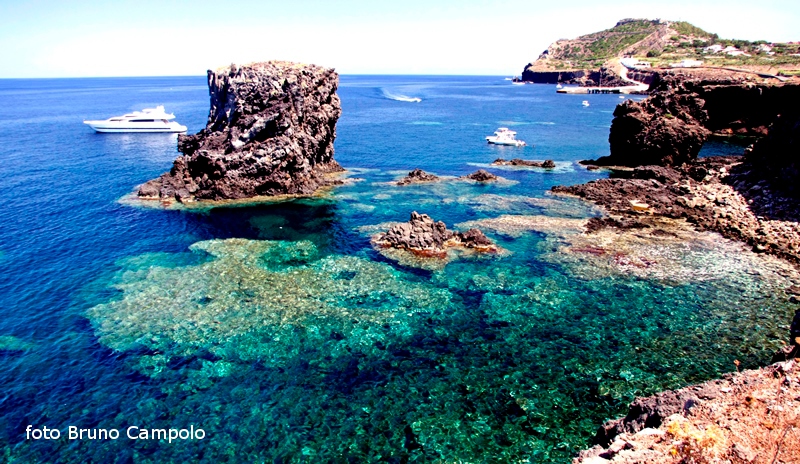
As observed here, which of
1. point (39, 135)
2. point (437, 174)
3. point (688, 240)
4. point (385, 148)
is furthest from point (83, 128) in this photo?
point (688, 240)

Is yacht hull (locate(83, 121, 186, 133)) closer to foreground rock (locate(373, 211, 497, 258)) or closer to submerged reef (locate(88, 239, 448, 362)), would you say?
submerged reef (locate(88, 239, 448, 362))

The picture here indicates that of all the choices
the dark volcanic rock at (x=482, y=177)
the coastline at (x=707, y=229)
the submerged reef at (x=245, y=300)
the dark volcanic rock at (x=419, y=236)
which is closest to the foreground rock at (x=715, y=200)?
the coastline at (x=707, y=229)

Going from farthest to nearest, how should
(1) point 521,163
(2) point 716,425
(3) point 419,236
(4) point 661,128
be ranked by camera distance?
(1) point 521,163
(4) point 661,128
(3) point 419,236
(2) point 716,425

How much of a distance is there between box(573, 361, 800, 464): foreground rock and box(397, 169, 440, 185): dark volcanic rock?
177 ft

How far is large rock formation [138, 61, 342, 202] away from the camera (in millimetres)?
62500

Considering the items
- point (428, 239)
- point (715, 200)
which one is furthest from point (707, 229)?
point (428, 239)

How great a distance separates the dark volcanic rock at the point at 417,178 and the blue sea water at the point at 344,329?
440 inches

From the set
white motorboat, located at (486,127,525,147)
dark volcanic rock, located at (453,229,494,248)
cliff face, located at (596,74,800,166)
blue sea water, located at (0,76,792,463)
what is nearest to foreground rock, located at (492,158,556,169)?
cliff face, located at (596,74,800,166)

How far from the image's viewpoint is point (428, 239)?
45.4 meters

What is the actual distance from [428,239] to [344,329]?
53.4 feet

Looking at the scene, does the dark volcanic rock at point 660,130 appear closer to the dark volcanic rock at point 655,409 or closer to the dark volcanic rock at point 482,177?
the dark volcanic rock at point 482,177

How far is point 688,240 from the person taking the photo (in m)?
47.7

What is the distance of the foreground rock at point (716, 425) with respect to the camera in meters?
15.2

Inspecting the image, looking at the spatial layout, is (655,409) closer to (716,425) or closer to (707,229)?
(716,425)
